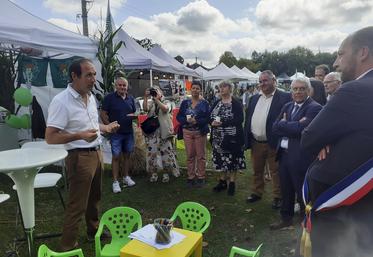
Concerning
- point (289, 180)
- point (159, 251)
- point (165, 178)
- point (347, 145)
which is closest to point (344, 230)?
point (347, 145)

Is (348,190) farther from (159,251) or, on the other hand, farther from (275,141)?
(275,141)

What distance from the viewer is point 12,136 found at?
6812 millimetres

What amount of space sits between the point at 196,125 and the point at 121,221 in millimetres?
2525

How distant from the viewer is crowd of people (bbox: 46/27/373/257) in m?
1.57

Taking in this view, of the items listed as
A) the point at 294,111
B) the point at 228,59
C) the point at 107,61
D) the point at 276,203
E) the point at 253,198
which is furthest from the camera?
the point at 228,59

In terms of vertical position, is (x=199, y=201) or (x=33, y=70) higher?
(x=33, y=70)

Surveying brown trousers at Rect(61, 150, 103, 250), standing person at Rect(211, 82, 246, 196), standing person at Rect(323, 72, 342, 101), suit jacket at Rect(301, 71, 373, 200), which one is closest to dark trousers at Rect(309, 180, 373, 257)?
suit jacket at Rect(301, 71, 373, 200)

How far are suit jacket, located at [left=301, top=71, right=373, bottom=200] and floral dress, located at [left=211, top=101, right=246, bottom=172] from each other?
315 centimetres

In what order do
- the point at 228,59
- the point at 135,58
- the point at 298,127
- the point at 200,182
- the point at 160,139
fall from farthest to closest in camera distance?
the point at 228,59
the point at 135,58
the point at 160,139
the point at 200,182
the point at 298,127

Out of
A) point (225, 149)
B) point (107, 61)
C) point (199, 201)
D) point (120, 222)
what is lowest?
point (199, 201)

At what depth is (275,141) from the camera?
4258 millimetres

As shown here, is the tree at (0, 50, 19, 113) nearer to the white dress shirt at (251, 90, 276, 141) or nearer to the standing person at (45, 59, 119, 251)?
the standing person at (45, 59, 119, 251)

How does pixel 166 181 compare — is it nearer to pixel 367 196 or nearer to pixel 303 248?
pixel 303 248

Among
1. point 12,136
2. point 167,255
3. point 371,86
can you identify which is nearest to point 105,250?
point 167,255
